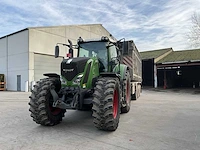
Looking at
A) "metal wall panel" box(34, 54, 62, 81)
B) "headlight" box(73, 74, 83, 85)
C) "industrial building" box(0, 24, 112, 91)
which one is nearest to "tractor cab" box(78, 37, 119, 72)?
"headlight" box(73, 74, 83, 85)

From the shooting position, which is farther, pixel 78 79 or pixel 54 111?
pixel 54 111

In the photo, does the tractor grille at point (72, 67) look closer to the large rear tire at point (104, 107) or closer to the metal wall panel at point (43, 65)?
the large rear tire at point (104, 107)

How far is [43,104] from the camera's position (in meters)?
5.00

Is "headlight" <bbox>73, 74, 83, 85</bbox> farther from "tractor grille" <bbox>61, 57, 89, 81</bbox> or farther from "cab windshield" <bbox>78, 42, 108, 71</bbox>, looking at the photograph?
"cab windshield" <bbox>78, 42, 108, 71</bbox>

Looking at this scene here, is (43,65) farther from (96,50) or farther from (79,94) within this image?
(79,94)

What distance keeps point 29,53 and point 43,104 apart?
1469 cm

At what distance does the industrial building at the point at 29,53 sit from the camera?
61.2 feet

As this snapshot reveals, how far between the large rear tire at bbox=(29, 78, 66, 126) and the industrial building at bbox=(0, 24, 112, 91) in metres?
14.2

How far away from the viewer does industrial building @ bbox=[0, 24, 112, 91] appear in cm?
1864

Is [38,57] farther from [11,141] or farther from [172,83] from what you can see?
[172,83]

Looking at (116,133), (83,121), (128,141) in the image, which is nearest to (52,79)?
(83,121)

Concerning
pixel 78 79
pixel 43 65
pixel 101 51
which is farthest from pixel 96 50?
pixel 43 65

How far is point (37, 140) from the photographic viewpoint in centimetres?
418

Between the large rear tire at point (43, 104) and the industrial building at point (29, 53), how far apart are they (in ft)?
46.7
